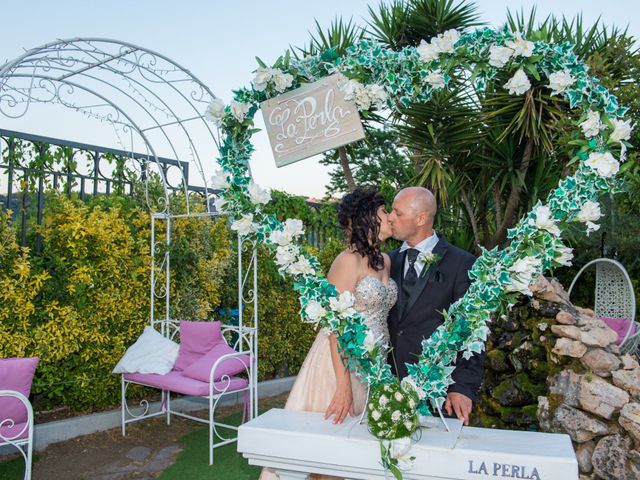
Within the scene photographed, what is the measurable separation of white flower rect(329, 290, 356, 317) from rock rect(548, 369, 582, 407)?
2.82 metres

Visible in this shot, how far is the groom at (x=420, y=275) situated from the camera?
2.78m

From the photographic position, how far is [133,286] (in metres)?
5.57

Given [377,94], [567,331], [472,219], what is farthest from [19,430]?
[472,219]

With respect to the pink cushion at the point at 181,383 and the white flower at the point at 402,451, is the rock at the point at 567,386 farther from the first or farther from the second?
the white flower at the point at 402,451

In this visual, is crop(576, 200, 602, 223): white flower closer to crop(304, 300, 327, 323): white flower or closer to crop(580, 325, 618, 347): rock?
crop(304, 300, 327, 323): white flower

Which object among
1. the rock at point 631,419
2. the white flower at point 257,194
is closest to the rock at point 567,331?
the rock at point 631,419

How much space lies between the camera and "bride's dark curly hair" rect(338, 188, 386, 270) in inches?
108

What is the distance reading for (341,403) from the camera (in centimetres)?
221

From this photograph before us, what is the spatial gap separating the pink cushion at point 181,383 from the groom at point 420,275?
6.96ft

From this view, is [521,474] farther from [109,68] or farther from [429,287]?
[109,68]

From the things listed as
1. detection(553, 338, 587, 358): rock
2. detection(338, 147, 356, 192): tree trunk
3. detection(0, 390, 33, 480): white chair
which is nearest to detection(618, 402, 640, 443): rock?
detection(553, 338, 587, 358): rock

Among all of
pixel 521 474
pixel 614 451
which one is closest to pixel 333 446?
pixel 521 474

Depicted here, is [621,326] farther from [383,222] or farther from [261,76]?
[261,76]

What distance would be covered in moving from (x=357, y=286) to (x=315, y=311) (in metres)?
0.72
